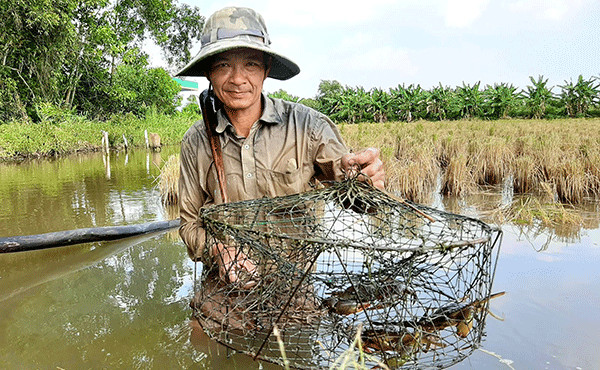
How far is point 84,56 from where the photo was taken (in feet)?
69.3

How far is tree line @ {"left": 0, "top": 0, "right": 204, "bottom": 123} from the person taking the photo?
1645 centimetres

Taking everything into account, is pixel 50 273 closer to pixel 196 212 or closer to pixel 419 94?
pixel 196 212

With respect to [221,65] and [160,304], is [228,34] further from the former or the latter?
[160,304]

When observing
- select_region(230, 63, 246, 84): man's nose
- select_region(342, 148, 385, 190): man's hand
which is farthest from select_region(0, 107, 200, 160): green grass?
select_region(342, 148, 385, 190): man's hand

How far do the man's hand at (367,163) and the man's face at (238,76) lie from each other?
704 millimetres

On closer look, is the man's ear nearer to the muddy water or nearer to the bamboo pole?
the muddy water

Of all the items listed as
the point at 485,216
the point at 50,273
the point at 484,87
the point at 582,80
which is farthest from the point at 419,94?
the point at 50,273

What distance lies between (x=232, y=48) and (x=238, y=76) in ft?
0.58

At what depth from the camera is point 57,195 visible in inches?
295

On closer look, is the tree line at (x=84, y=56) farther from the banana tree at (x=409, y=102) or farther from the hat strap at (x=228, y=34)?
the hat strap at (x=228, y=34)

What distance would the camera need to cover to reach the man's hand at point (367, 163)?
1.71m

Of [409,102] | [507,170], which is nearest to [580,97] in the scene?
[409,102]

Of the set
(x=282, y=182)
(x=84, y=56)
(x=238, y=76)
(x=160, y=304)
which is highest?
(x=84, y=56)

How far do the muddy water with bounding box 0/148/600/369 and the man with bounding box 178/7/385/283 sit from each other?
3.13 ft
